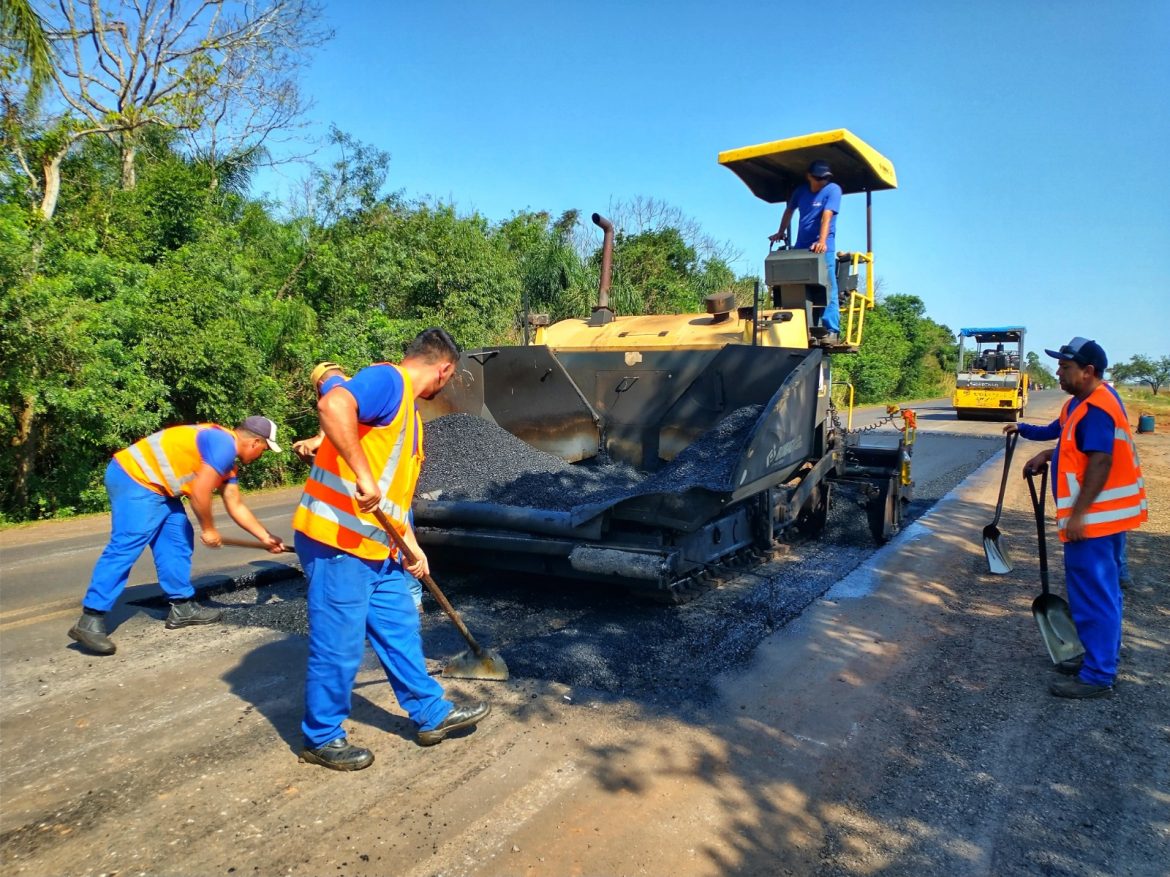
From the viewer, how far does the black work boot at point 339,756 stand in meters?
2.97

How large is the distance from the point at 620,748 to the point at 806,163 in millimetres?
5848

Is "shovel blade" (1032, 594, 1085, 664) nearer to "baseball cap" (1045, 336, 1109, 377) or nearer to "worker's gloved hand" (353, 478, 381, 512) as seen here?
"baseball cap" (1045, 336, 1109, 377)

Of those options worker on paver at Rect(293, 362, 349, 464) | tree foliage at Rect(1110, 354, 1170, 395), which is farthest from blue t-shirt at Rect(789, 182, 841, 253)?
tree foliage at Rect(1110, 354, 1170, 395)

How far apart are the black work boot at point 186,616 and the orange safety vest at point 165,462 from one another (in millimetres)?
662

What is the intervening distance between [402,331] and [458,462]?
8.52 meters

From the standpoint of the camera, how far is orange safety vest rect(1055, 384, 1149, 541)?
3730 millimetres

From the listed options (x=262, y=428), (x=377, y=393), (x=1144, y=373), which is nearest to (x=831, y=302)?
(x=262, y=428)

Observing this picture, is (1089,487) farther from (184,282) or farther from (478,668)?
(184,282)

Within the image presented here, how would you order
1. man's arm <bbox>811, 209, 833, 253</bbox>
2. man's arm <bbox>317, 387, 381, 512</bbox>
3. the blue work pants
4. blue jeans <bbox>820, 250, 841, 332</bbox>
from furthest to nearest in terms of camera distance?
1. man's arm <bbox>811, 209, 833, 253</bbox>
2. blue jeans <bbox>820, 250, 841, 332</bbox>
3. the blue work pants
4. man's arm <bbox>317, 387, 381, 512</bbox>

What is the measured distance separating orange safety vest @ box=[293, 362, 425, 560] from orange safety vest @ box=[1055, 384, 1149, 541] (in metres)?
3.04

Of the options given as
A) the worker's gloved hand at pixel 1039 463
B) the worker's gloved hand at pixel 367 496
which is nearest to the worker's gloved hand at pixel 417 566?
the worker's gloved hand at pixel 367 496

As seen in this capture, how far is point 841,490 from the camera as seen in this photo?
271 inches

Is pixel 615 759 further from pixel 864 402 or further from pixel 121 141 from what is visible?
pixel 864 402

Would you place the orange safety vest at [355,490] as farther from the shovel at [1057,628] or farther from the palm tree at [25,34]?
the palm tree at [25,34]
